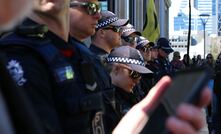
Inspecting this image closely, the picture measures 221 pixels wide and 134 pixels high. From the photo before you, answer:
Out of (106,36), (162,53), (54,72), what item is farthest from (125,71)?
(162,53)

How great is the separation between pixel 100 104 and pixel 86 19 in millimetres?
1270

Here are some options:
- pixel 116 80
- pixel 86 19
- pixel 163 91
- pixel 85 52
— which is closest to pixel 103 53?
pixel 116 80

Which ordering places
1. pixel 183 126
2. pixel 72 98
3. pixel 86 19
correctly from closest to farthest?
1. pixel 183 126
2. pixel 72 98
3. pixel 86 19

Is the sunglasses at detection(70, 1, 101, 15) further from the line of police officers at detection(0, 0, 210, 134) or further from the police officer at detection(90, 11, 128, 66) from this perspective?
the police officer at detection(90, 11, 128, 66)

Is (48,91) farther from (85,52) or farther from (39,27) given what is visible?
(85,52)

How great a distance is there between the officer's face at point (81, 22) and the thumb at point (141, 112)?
4.09 ft

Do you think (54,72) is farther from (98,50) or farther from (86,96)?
(98,50)

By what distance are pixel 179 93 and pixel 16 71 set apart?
2.73ft

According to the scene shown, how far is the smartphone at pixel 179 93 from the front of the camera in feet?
4.29

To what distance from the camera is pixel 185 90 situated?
135cm

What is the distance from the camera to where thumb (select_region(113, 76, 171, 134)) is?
160cm

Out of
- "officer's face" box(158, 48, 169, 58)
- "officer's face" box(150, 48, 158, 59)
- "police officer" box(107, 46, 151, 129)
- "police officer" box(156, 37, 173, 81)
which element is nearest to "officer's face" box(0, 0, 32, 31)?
"police officer" box(107, 46, 151, 129)

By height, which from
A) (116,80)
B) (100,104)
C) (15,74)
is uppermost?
(15,74)

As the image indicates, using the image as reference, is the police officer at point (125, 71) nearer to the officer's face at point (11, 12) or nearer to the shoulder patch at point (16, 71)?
the shoulder patch at point (16, 71)
